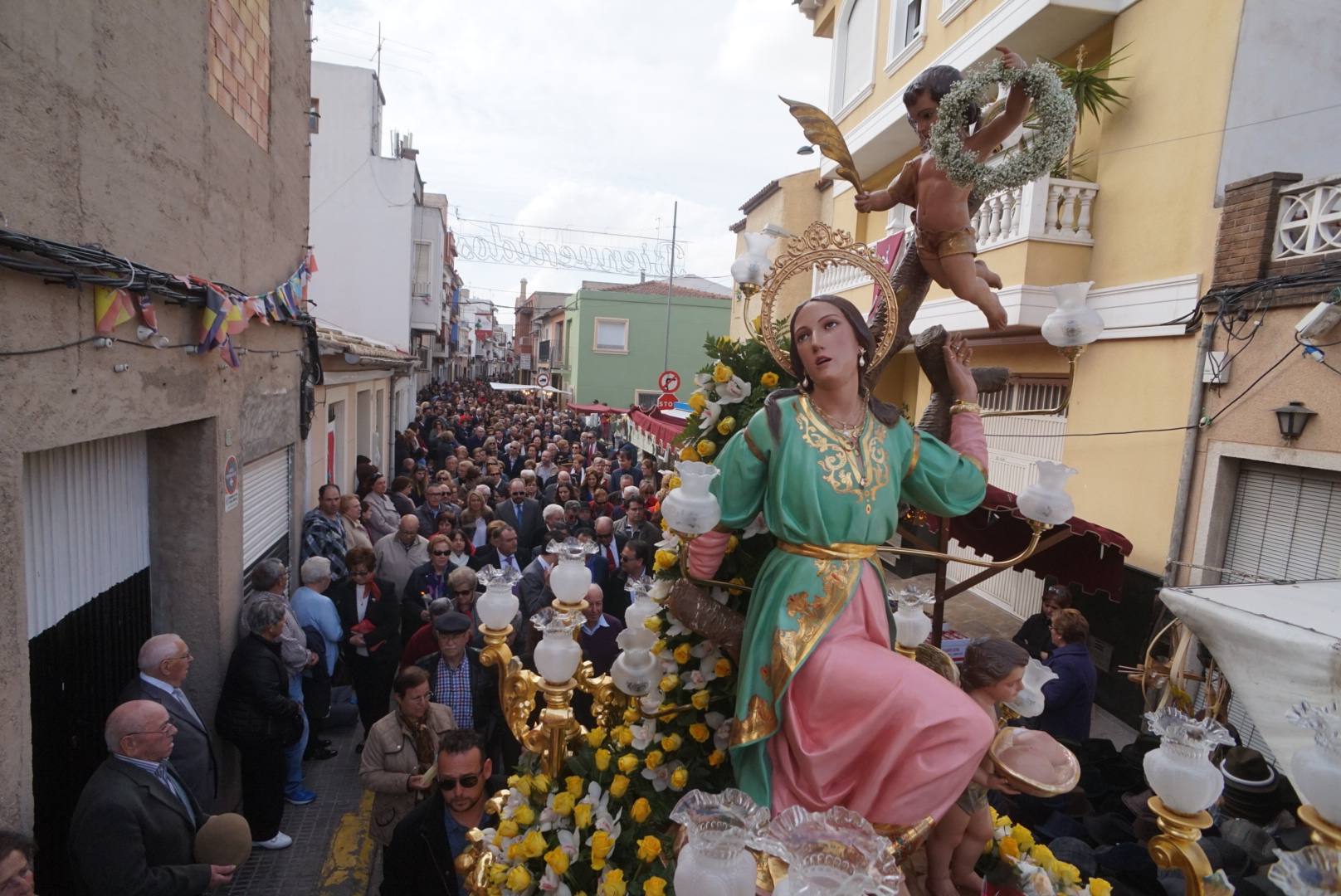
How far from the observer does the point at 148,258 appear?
382 cm

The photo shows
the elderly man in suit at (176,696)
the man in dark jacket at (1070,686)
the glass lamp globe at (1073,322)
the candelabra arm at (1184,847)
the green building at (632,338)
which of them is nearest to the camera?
the candelabra arm at (1184,847)

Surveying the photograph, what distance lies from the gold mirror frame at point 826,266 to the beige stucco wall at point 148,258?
2664 millimetres

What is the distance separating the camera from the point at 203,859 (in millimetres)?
3283

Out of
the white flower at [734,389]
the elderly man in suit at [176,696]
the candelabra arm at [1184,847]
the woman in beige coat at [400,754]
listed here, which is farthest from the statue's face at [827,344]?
the elderly man in suit at [176,696]

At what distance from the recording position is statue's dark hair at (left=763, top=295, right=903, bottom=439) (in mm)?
2686

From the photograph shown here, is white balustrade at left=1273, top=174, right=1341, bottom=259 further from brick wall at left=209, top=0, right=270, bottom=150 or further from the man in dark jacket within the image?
brick wall at left=209, top=0, right=270, bottom=150

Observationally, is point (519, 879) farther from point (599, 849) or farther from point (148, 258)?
point (148, 258)

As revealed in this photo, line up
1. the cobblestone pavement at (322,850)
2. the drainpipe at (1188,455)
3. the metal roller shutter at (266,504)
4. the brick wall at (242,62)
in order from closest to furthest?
the cobblestone pavement at (322,850) → the brick wall at (242,62) → the metal roller shutter at (266,504) → the drainpipe at (1188,455)

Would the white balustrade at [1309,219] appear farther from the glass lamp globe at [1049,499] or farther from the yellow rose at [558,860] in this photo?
the yellow rose at [558,860]

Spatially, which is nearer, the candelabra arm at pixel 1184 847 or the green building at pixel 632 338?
the candelabra arm at pixel 1184 847

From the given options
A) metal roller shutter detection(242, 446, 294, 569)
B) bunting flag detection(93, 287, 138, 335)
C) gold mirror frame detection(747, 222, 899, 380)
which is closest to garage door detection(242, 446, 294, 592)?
metal roller shutter detection(242, 446, 294, 569)

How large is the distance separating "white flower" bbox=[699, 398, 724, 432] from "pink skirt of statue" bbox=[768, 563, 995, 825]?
0.98 meters

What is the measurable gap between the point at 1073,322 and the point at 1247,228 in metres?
5.24

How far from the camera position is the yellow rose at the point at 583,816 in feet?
8.88
